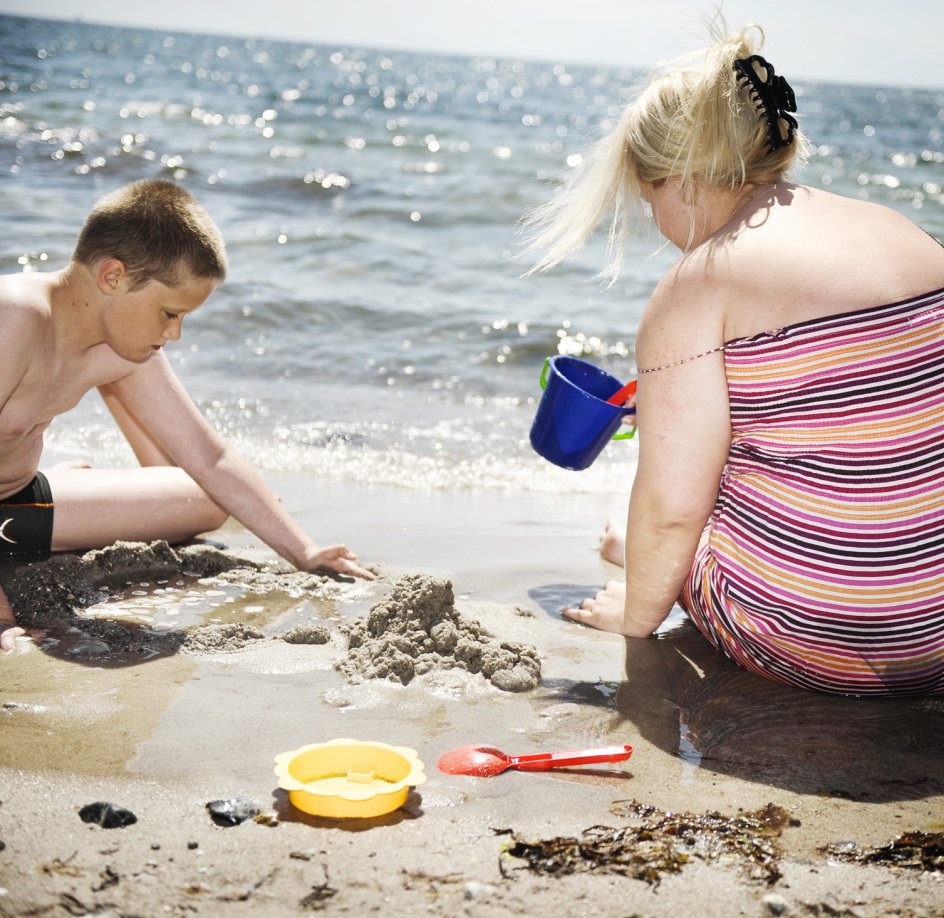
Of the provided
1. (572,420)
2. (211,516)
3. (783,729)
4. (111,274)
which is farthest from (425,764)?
(211,516)

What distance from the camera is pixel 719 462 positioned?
2.44 metres

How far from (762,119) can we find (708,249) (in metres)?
0.36

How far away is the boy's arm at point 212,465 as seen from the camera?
3.34 meters

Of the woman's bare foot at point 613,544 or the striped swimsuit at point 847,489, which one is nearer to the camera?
the striped swimsuit at point 847,489

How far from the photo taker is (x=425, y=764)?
2176 mm

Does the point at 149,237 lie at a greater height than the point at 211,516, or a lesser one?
greater

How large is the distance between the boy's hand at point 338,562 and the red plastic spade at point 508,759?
3.84 feet

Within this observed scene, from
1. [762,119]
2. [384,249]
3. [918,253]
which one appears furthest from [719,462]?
[384,249]

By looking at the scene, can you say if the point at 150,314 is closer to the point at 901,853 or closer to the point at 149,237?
the point at 149,237

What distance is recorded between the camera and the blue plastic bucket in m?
3.23

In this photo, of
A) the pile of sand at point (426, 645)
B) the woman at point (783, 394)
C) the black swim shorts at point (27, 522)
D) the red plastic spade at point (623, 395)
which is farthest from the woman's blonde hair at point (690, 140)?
the black swim shorts at point (27, 522)

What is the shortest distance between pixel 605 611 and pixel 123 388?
165 cm

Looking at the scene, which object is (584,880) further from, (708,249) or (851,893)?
(708,249)

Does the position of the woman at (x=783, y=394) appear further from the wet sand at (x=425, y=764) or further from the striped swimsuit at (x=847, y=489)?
the wet sand at (x=425, y=764)
